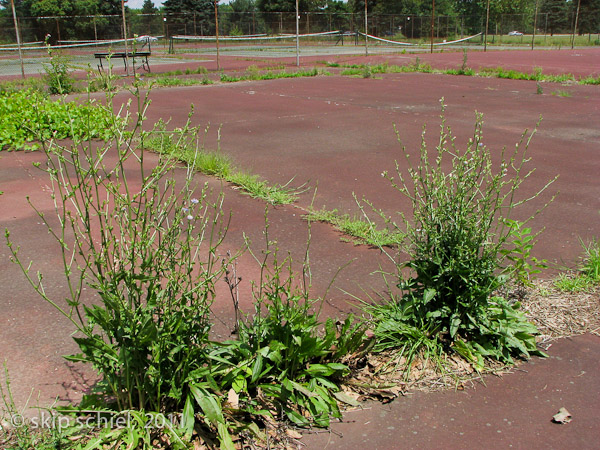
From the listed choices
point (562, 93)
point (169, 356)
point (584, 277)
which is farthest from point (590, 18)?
point (169, 356)

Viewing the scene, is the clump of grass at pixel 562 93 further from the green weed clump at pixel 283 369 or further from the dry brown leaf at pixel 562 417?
the green weed clump at pixel 283 369

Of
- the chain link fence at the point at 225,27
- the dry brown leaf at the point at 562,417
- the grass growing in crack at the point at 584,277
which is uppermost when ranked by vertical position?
the chain link fence at the point at 225,27

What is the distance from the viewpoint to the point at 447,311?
11.6ft

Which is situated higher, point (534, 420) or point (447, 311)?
point (447, 311)

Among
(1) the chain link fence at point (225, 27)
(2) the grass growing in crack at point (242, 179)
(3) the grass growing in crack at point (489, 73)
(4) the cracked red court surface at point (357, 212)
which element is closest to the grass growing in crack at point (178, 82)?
(4) the cracked red court surface at point (357, 212)

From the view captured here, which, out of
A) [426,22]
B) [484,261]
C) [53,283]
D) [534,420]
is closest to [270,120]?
[53,283]

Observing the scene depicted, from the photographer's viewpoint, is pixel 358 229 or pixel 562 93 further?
pixel 562 93

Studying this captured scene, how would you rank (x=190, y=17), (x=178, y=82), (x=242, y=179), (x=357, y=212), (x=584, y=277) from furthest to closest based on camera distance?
(x=190, y=17), (x=178, y=82), (x=242, y=179), (x=357, y=212), (x=584, y=277)

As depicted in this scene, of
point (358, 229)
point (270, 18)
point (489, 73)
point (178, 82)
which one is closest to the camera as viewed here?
point (358, 229)

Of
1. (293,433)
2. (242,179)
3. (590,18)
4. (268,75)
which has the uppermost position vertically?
(590,18)

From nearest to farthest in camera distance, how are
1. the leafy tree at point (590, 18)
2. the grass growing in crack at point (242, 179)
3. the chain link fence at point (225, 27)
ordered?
the grass growing in crack at point (242, 179) → the chain link fence at point (225, 27) → the leafy tree at point (590, 18)

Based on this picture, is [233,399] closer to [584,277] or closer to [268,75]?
[584,277]

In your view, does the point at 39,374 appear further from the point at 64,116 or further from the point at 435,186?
the point at 64,116

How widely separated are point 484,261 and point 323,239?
6.47ft
